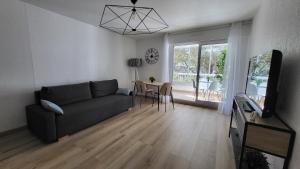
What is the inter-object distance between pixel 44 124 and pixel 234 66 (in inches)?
168

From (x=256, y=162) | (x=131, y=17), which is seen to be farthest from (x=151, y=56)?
(x=256, y=162)

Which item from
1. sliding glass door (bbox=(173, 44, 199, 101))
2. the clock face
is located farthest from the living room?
sliding glass door (bbox=(173, 44, 199, 101))

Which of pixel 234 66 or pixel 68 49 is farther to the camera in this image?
pixel 234 66

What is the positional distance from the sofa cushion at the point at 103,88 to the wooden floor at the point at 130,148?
96 cm

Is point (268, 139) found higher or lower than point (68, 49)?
lower

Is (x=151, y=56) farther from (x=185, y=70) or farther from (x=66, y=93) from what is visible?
(x=66, y=93)

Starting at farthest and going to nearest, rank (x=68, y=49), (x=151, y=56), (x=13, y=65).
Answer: (x=151, y=56) < (x=68, y=49) < (x=13, y=65)

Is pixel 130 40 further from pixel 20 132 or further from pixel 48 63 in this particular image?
pixel 20 132

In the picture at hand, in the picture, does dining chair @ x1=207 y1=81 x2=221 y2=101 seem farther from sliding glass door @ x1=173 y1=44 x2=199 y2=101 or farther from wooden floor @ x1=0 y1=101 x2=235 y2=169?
wooden floor @ x1=0 y1=101 x2=235 y2=169

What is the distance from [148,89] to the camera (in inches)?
182

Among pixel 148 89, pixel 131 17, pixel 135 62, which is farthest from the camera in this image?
pixel 135 62

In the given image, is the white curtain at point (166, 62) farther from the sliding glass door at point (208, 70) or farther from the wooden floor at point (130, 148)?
the wooden floor at point (130, 148)

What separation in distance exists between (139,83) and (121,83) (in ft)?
3.44

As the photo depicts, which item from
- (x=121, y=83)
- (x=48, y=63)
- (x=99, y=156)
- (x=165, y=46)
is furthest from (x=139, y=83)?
(x=99, y=156)
